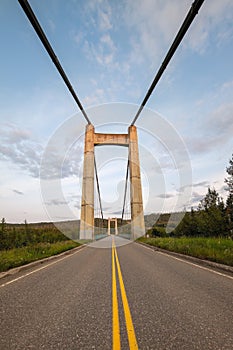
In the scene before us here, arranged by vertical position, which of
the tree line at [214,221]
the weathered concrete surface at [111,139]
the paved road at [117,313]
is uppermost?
the weathered concrete surface at [111,139]

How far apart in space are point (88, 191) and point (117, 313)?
25218 mm

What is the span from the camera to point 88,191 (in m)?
28.5

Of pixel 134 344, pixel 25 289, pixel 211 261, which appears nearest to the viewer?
pixel 134 344

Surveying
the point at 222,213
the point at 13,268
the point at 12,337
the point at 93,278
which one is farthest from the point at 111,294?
the point at 222,213

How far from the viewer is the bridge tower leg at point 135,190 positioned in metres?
27.9

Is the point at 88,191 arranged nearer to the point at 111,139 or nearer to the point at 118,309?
the point at 111,139

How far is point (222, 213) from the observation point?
105 ft

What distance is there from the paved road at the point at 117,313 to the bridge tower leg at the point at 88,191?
21410mm

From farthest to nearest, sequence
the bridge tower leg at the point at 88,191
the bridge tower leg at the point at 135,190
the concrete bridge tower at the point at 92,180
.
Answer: the bridge tower leg at the point at 135,190
the concrete bridge tower at the point at 92,180
the bridge tower leg at the point at 88,191

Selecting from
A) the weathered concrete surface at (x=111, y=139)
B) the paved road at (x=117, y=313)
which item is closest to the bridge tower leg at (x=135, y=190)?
the weathered concrete surface at (x=111, y=139)

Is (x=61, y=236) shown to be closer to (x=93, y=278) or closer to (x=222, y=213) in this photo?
(x=222, y=213)

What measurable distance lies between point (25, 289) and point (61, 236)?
26.1 meters

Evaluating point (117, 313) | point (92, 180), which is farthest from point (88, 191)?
point (117, 313)

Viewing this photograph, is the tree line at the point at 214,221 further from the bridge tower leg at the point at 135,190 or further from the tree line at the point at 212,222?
the bridge tower leg at the point at 135,190
